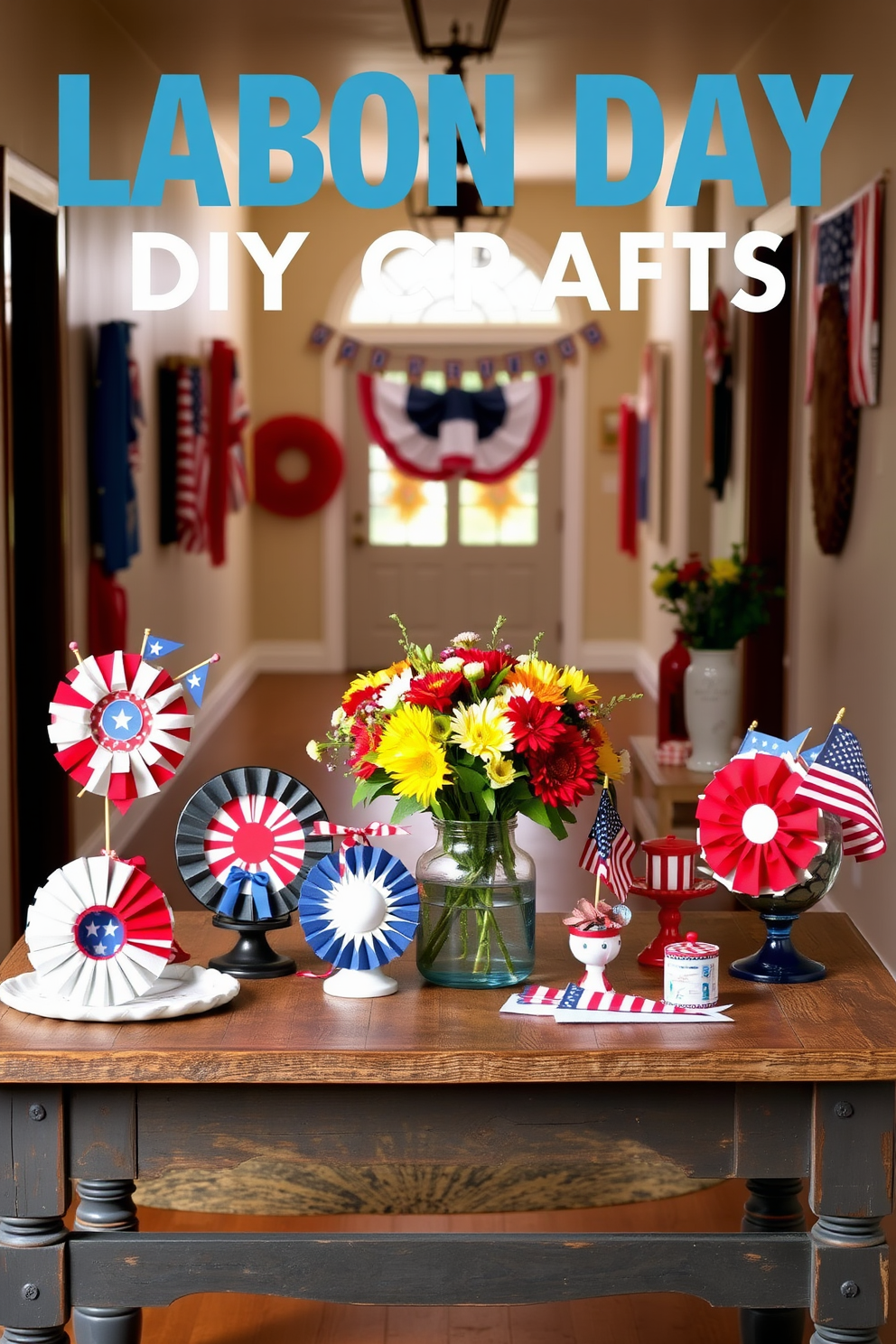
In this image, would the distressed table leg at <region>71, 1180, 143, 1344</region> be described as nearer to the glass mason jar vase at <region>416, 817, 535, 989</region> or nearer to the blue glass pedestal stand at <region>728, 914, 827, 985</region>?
the glass mason jar vase at <region>416, 817, 535, 989</region>

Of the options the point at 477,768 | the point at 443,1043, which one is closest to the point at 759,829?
the point at 477,768

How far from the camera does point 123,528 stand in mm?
5203

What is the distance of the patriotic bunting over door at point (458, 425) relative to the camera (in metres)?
9.47

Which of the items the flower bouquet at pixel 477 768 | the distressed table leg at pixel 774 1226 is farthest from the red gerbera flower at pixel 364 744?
the distressed table leg at pixel 774 1226

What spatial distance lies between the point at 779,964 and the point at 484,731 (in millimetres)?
485

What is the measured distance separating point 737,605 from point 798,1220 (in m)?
2.89

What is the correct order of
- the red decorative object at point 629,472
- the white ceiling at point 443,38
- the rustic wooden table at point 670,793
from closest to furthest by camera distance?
the rustic wooden table at point 670,793 → the white ceiling at point 443,38 → the red decorative object at point 629,472

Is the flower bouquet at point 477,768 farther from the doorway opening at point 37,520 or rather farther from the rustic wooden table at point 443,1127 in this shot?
the doorway opening at point 37,520

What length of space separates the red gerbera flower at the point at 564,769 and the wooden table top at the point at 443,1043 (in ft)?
0.84

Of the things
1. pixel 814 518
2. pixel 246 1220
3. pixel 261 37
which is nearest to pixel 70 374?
pixel 261 37

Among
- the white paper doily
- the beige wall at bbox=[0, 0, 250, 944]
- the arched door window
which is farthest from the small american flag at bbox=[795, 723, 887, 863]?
the arched door window

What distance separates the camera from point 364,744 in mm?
1908

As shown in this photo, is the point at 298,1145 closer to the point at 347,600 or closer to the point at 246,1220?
the point at 246,1220

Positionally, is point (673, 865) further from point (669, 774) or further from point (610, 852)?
point (669, 774)
